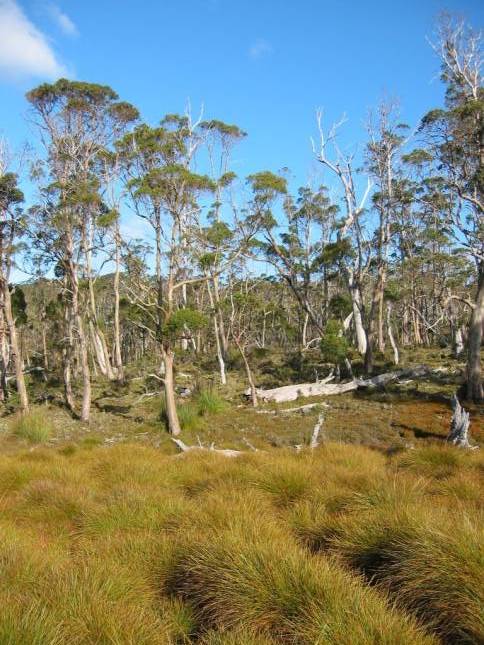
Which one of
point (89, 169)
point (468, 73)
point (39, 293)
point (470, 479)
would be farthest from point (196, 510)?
point (39, 293)

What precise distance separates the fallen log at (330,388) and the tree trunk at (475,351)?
5.21 m

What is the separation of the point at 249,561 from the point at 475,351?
48.4ft

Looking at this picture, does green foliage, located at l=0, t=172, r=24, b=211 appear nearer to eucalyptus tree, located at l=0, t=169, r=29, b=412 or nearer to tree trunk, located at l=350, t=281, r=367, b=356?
eucalyptus tree, located at l=0, t=169, r=29, b=412

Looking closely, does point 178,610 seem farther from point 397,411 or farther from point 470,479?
point 397,411

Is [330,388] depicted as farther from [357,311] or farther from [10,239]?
[10,239]

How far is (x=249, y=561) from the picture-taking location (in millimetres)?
3238

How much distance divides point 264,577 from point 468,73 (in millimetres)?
18565

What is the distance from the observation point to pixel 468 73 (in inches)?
646

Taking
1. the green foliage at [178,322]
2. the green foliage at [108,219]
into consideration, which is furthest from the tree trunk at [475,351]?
the green foliage at [108,219]

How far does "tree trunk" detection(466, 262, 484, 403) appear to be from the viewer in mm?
15688

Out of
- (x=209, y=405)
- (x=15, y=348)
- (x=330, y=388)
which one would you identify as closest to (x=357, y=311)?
(x=330, y=388)

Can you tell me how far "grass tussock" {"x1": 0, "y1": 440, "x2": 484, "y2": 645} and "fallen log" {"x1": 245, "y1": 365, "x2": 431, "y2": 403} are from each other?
50.2 ft

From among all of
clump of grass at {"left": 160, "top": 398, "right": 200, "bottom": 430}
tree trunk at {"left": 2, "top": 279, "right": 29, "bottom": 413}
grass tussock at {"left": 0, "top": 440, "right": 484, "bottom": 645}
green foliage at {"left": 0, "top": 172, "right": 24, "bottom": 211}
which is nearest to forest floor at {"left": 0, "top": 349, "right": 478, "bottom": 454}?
clump of grass at {"left": 160, "top": 398, "right": 200, "bottom": 430}

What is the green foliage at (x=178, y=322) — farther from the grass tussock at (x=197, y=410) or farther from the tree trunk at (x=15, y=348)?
the tree trunk at (x=15, y=348)
